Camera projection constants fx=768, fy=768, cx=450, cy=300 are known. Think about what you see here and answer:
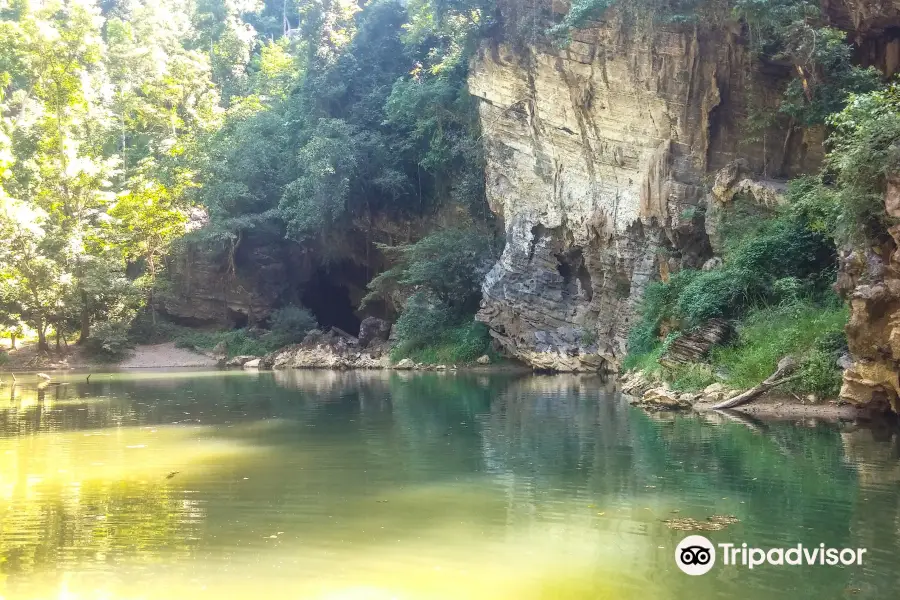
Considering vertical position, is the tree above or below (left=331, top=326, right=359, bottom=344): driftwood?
above

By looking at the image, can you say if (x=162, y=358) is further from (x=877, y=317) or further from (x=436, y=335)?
(x=877, y=317)

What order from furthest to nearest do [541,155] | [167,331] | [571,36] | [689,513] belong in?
[167,331], [541,155], [571,36], [689,513]

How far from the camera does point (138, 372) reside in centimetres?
3466

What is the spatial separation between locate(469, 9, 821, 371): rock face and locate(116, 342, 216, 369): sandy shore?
1638cm

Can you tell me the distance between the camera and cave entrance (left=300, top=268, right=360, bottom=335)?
1750 inches

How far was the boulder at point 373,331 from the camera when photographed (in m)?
38.2

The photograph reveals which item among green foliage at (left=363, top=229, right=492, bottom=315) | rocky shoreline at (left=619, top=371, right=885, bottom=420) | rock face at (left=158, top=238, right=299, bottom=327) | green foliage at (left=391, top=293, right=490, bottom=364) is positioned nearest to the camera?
rocky shoreline at (left=619, top=371, right=885, bottom=420)

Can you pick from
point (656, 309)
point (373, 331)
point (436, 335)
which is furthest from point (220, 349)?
point (656, 309)

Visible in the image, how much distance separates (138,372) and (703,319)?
26.0m

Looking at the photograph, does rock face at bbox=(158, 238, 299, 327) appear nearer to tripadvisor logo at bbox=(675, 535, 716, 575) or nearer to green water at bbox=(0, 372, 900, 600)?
green water at bbox=(0, 372, 900, 600)

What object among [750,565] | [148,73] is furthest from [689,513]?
[148,73]

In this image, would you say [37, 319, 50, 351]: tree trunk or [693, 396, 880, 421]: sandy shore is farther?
[37, 319, 50, 351]: tree trunk

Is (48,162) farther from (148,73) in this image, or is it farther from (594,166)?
(594,166)

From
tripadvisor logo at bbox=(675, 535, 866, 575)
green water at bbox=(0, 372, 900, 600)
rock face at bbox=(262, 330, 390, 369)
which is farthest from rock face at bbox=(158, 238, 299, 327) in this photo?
tripadvisor logo at bbox=(675, 535, 866, 575)
